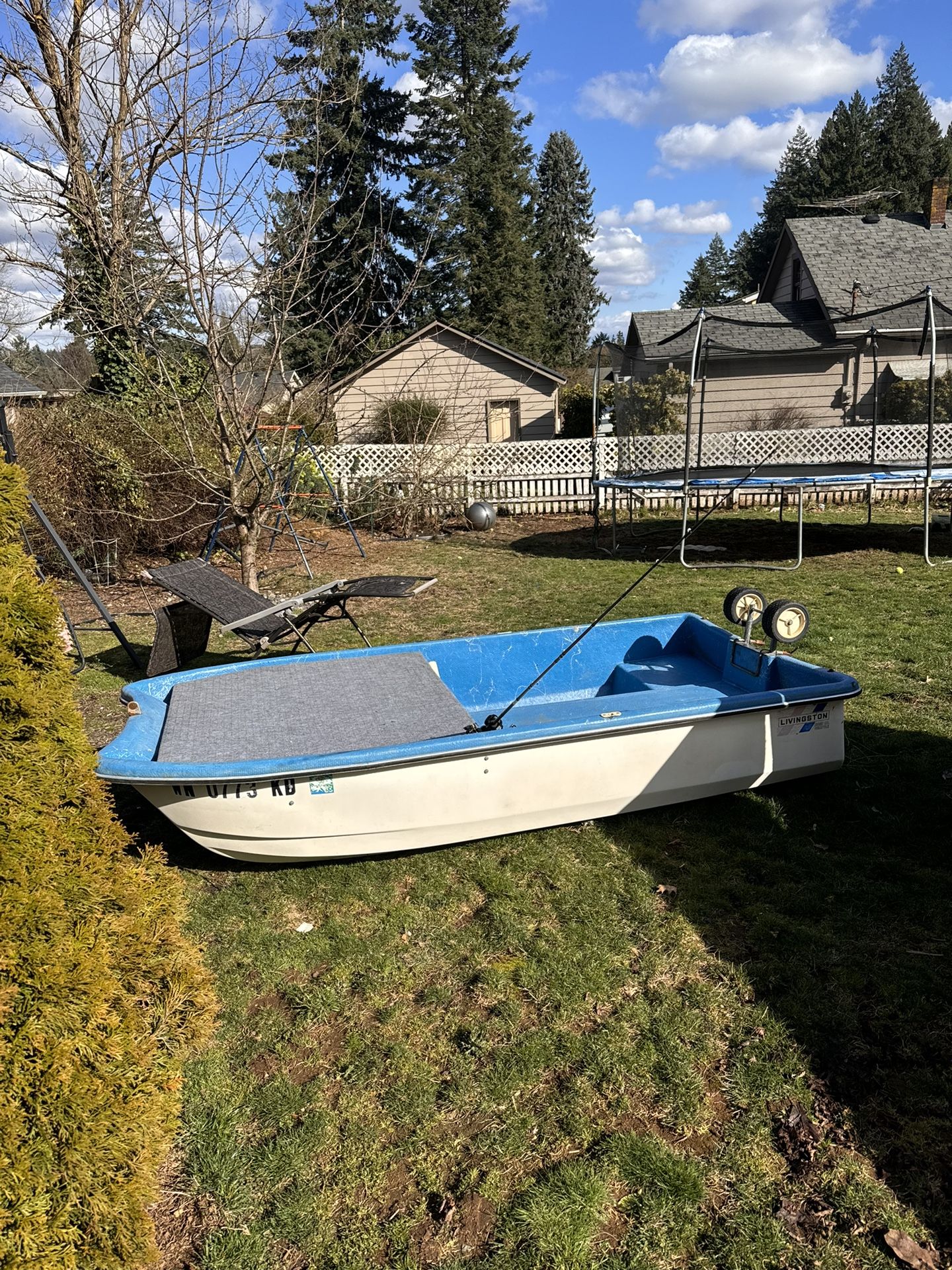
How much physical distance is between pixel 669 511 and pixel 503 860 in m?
12.7

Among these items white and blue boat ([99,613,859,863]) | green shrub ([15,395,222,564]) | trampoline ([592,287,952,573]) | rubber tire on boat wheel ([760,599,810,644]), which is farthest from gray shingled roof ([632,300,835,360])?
white and blue boat ([99,613,859,863])

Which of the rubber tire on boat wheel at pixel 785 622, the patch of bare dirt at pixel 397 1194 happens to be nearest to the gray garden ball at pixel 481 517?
the rubber tire on boat wheel at pixel 785 622

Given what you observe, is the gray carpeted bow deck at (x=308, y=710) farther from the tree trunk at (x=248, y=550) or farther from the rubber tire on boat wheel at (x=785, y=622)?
the tree trunk at (x=248, y=550)

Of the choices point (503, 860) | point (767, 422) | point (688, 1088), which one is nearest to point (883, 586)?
point (503, 860)

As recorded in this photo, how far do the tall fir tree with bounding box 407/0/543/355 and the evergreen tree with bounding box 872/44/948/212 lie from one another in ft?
79.1

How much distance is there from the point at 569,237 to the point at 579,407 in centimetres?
3089

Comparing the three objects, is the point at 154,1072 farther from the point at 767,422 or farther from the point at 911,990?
the point at 767,422

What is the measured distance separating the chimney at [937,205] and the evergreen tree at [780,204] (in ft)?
109

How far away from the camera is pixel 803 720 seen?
4234 mm

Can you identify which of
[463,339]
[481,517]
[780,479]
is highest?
[463,339]

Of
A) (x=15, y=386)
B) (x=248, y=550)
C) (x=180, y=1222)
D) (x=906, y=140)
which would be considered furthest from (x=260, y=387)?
(x=906, y=140)

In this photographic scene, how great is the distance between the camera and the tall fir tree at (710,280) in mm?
70062

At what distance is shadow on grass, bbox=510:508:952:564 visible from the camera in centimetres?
1133

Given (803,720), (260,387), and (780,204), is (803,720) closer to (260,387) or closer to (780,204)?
(260,387)
